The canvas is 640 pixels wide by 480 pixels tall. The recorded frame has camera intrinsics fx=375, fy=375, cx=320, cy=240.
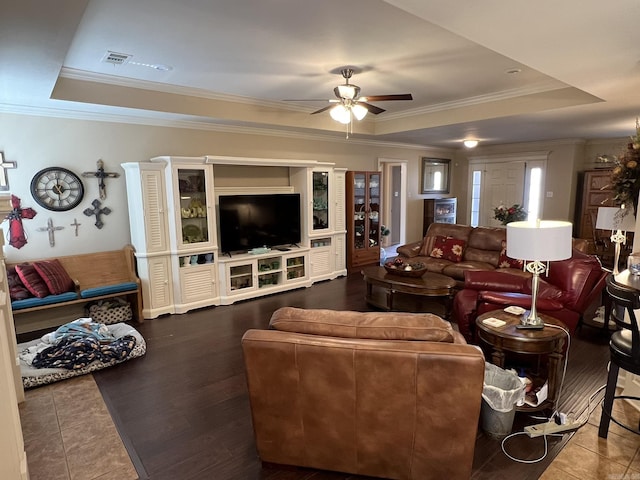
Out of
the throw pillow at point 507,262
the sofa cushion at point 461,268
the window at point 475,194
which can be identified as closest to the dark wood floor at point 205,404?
the throw pillow at point 507,262

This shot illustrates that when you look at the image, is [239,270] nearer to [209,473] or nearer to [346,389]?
[209,473]

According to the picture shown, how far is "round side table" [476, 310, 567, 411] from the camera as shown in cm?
241

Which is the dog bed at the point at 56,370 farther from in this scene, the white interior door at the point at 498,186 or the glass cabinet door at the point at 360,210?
the white interior door at the point at 498,186

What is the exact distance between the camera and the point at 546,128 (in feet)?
19.6

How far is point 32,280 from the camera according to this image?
13.0 feet

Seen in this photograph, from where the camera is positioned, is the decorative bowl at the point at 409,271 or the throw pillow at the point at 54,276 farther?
the decorative bowl at the point at 409,271

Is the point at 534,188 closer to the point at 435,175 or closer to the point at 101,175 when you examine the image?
the point at 435,175

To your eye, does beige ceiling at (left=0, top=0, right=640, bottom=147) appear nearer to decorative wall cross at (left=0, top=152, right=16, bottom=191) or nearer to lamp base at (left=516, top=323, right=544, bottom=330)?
decorative wall cross at (left=0, top=152, right=16, bottom=191)

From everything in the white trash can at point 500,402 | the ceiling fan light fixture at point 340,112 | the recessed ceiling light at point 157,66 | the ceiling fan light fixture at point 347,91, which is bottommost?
the white trash can at point 500,402

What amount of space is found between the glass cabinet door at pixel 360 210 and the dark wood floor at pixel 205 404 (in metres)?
2.87

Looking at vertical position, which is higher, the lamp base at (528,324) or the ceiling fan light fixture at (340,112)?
the ceiling fan light fixture at (340,112)

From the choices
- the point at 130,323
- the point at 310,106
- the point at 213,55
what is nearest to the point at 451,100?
the point at 310,106

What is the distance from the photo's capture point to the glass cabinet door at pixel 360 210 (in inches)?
265

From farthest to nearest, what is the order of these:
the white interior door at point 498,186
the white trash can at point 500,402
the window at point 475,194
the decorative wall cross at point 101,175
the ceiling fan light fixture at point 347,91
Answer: the window at point 475,194 → the white interior door at point 498,186 → the decorative wall cross at point 101,175 → the ceiling fan light fixture at point 347,91 → the white trash can at point 500,402
